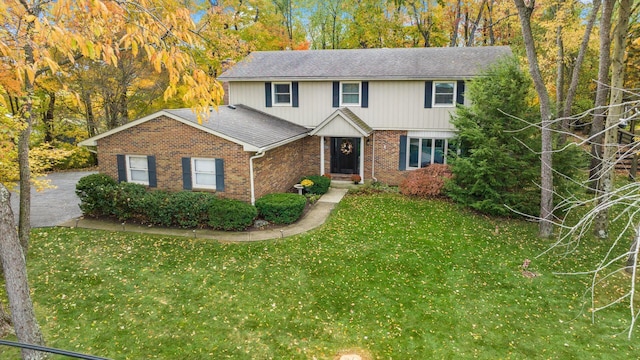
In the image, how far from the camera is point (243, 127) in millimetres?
14898

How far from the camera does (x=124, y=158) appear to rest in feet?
46.5

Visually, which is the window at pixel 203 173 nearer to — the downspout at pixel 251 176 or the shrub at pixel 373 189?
the downspout at pixel 251 176

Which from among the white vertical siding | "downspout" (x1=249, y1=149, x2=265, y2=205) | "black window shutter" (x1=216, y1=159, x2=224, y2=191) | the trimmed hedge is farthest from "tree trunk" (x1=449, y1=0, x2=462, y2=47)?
the trimmed hedge

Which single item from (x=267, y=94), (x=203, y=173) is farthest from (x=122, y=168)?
(x=267, y=94)

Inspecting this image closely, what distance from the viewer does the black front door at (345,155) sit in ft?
60.7

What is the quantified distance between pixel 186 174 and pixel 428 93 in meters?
10.4

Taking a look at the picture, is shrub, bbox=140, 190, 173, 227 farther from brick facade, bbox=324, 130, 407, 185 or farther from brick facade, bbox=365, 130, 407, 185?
brick facade, bbox=365, 130, 407, 185

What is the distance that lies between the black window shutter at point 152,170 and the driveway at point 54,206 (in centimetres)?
281

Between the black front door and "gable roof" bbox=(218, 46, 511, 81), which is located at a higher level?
"gable roof" bbox=(218, 46, 511, 81)

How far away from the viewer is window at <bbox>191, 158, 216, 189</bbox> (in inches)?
533

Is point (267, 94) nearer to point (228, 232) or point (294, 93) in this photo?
point (294, 93)

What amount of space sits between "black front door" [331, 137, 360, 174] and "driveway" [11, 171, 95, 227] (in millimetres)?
10683

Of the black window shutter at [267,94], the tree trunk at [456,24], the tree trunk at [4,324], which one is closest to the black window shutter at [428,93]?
the black window shutter at [267,94]

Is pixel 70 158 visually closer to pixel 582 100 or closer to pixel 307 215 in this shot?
pixel 307 215
